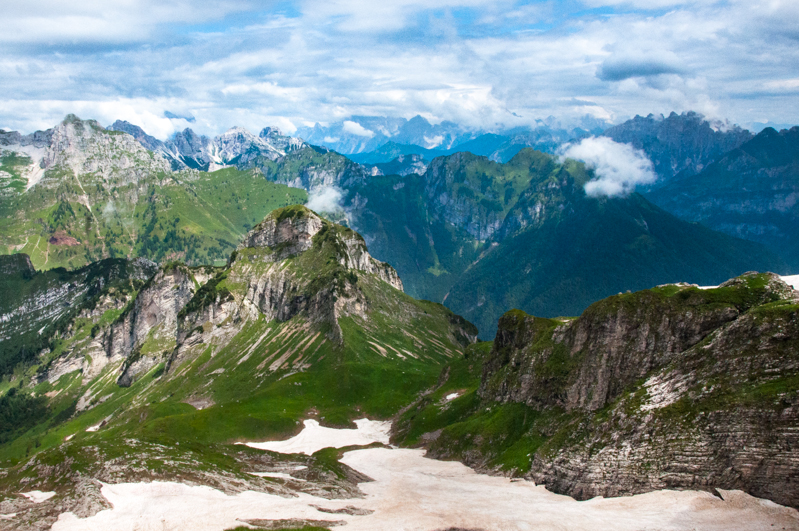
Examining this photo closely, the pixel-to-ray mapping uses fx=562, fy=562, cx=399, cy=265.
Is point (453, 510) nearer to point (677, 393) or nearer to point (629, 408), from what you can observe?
point (629, 408)

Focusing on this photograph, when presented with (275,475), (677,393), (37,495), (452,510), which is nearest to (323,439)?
(275,475)

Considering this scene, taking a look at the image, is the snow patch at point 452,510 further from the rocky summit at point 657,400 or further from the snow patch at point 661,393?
the snow patch at point 661,393

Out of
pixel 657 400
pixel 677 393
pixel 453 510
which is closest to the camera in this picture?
pixel 677 393

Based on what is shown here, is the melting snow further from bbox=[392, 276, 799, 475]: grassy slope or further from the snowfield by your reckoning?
bbox=[392, 276, 799, 475]: grassy slope

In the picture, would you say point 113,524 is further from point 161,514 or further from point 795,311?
point 795,311

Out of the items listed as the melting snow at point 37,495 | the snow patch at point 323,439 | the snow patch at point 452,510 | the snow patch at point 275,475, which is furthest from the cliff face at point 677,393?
the melting snow at point 37,495

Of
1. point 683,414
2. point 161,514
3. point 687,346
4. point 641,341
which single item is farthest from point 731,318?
point 161,514

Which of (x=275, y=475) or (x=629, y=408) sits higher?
(x=629, y=408)
